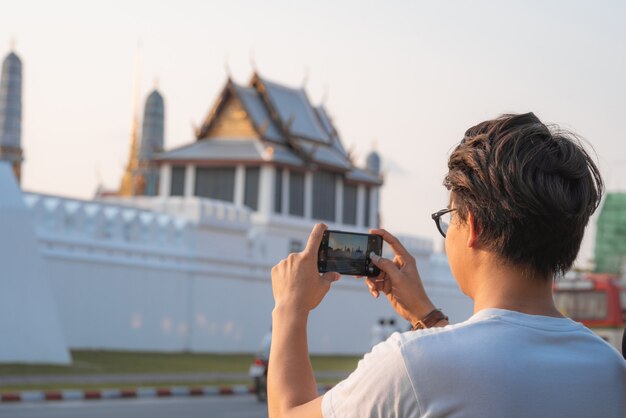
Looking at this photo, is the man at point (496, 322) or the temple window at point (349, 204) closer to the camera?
the man at point (496, 322)

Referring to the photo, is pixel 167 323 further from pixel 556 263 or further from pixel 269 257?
pixel 556 263

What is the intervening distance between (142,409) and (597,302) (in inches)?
359

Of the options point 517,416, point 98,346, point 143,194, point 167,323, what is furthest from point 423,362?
point 143,194

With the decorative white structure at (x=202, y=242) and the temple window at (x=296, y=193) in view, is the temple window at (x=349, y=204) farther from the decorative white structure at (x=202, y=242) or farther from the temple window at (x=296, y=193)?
the temple window at (x=296, y=193)

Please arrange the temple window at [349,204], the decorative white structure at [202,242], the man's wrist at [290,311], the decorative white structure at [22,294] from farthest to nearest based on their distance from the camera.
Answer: the temple window at [349,204]
the decorative white structure at [202,242]
the decorative white structure at [22,294]
the man's wrist at [290,311]

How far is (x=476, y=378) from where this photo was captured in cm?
193

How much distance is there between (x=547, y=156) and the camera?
82.2 inches

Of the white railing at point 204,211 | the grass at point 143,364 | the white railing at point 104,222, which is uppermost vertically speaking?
the white railing at point 204,211

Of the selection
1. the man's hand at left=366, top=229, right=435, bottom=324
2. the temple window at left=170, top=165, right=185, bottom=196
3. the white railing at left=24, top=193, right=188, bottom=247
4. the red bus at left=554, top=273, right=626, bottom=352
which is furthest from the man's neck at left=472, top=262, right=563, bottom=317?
the temple window at left=170, top=165, right=185, bottom=196

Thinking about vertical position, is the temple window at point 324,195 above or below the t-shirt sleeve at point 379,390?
above

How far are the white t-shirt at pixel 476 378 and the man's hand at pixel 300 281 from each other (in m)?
0.27

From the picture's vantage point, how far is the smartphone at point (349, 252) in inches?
94.7

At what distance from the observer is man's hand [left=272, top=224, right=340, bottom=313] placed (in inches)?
87.3

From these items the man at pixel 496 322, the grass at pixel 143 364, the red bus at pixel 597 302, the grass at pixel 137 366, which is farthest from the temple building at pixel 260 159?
the man at pixel 496 322
